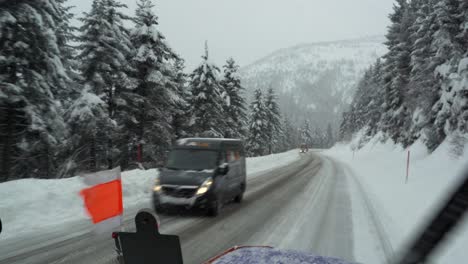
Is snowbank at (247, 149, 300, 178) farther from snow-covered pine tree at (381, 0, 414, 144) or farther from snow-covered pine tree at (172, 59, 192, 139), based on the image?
snow-covered pine tree at (381, 0, 414, 144)

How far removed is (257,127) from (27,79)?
131ft

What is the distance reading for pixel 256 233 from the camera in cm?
807

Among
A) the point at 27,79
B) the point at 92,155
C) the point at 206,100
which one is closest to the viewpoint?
the point at 27,79

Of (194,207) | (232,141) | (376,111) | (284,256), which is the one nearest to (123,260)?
(284,256)

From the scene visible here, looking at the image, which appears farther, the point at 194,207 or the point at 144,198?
the point at 144,198

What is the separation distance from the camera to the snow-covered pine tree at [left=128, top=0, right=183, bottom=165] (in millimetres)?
25672

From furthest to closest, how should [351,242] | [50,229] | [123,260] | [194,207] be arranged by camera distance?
[194,207] → [50,229] → [351,242] → [123,260]

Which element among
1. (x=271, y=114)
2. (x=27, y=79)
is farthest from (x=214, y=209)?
(x=271, y=114)

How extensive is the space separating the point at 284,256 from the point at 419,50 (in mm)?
30966

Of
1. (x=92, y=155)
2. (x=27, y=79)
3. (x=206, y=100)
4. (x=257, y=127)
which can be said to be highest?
(x=206, y=100)

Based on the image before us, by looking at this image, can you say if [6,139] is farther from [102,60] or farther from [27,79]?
[102,60]

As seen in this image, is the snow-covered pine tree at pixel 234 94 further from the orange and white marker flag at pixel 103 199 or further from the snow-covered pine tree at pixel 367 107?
the orange and white marker flag at pixel 103 199

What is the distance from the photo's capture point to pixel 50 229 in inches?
316

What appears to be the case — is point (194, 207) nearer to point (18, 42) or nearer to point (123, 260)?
point (123, 260)
